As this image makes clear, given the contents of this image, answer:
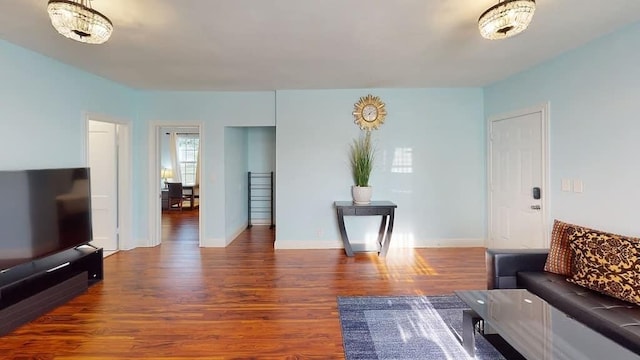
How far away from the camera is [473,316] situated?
7.48 ft

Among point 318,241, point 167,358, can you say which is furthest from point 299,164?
point 167,358

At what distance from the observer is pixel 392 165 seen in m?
5.23

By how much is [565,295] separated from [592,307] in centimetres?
19

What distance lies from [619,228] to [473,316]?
1742mm

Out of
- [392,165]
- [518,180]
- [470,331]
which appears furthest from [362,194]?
[470,331]

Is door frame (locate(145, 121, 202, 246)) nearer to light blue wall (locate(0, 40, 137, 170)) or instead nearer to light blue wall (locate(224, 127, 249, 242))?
light blue wall (locate(224, 127, 249, 242))

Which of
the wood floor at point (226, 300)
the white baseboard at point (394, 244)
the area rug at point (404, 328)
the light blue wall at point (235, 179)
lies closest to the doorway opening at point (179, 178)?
the light blue wall at point (235, 179)

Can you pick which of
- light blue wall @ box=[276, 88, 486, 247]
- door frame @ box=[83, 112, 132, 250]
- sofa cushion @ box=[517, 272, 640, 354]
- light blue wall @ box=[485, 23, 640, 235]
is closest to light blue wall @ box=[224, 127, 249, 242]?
light blue wall @ box=[276, 88, 486, 247]

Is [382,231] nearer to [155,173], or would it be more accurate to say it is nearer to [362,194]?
[362,194]

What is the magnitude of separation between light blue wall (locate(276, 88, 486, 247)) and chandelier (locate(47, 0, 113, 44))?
3116mm

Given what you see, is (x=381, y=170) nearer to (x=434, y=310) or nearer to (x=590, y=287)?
(x=434, y=310)

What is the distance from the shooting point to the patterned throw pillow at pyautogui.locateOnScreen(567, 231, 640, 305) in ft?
7.30

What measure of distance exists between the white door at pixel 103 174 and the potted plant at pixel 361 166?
3.52m

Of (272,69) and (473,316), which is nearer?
(473,316)
